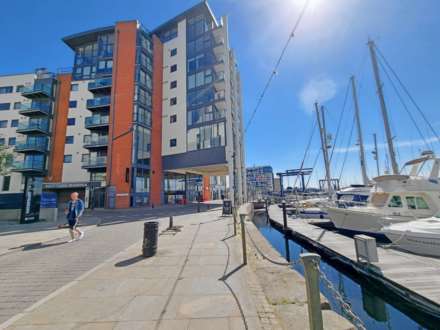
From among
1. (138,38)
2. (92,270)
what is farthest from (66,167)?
(92,270)

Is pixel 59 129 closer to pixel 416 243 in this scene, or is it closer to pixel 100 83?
pixel 100 83

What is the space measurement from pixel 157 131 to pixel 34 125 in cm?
1789

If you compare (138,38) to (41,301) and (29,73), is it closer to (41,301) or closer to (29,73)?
(29,73)

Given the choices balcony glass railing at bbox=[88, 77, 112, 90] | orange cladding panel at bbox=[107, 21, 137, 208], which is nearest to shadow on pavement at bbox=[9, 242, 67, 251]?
orange cladding panel at bbox=[107, 21, 137, 208]

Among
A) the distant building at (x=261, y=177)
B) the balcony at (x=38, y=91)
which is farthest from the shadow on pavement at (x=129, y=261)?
the distant building at (x=261, y=177)

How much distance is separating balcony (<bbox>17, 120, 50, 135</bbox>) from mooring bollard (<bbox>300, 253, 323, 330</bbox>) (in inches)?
1537

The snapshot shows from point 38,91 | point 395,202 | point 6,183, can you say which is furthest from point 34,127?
point 395,202

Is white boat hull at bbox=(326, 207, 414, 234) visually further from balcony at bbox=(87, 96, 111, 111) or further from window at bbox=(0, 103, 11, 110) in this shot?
window at bbox=(0, 103, 11, 110)

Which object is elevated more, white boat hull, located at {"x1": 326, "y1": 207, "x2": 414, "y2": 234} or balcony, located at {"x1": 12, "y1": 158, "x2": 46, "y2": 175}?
balcony, located at {"x1": 12, "y1": 158, "x2": 46, "y2": 175}

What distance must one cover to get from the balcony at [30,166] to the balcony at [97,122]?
8929mm

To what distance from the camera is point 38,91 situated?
1195 inches

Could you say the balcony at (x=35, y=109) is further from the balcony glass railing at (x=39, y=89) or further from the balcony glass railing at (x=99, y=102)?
the balcony glass railing at (x=99, y=102)

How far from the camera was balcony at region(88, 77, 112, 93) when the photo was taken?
2930cm

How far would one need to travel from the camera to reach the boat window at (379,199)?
11.9 meters
